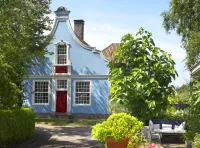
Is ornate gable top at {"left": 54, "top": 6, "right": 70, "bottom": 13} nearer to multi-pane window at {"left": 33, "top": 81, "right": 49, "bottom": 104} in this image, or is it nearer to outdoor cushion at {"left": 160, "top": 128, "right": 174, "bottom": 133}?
multi-pane window at {"left": 33, "top": 81, "right": 49, "bottom": 104}

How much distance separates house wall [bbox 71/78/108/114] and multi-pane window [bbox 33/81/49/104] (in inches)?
96.4

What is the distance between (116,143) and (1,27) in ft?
23.1

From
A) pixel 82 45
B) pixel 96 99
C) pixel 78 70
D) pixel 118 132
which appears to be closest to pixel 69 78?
pixel 78 70

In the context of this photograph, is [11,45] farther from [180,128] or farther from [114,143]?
[180,128]

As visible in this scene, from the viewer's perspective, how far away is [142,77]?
14.5 metres

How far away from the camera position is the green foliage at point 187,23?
89.1 feet

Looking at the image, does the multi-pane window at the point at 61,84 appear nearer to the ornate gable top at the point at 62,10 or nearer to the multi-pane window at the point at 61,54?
the multi-pane window at the point at 61,54

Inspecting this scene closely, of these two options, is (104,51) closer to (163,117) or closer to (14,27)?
(163,117)

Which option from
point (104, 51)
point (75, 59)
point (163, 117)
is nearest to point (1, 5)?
point (163, 117)

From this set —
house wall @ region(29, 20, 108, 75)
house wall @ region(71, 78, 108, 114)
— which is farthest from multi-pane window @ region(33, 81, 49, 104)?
house wall @ region(71, 78, 108, 114)

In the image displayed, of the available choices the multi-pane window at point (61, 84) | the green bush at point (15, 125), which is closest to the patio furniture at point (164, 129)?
the green bush at point (15, 125)

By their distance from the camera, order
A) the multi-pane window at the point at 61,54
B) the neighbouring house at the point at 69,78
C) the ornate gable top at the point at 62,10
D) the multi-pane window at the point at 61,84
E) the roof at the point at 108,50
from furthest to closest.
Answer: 1. the roof at the point at 108,50
2. the ornate gable top at the point at 62,10
3. the multi-pane window at the point at 61,54
4. the multi-pane window at the point at 61,84
5. the neighbouring house at the point at 69,78

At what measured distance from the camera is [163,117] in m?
17.4

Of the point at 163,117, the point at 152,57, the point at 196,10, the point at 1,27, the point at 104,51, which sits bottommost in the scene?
the point at 163,117
